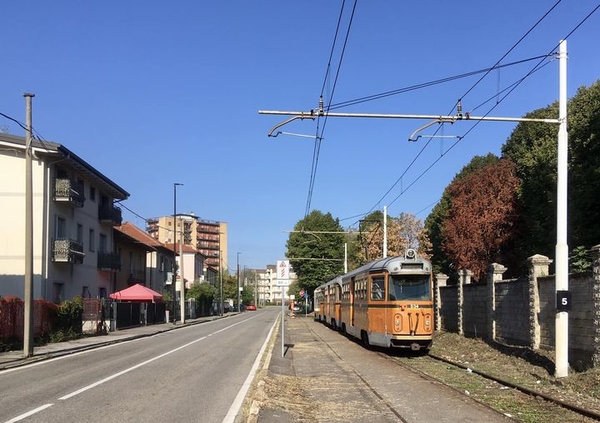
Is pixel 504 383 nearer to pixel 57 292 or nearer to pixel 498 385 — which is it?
pixel 498 385

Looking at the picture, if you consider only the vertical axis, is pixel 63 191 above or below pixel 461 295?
above

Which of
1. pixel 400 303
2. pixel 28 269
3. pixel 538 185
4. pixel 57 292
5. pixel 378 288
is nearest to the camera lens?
pixel 400 303

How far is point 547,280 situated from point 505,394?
6.42 metres

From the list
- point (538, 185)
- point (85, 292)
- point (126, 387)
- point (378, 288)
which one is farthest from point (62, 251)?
point (538, 185)

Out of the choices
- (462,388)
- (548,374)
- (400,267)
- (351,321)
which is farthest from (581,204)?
(462,388)

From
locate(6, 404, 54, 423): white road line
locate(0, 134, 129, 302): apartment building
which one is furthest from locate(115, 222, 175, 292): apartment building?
locate(6, 404, 54, 423): white road line

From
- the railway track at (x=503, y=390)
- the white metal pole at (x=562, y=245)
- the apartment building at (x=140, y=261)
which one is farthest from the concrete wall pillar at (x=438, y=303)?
the apartment building at (x=140, y=261)

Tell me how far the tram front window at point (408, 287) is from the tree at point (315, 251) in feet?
176

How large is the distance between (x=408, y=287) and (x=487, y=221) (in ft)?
86.6

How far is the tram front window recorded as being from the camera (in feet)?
66.8

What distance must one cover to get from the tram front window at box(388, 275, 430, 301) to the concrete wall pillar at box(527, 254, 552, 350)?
12.0 ft

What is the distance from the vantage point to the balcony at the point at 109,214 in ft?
145

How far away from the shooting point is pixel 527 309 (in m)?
18.9

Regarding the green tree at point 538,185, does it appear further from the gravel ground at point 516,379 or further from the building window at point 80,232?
the building window at point 80,232
